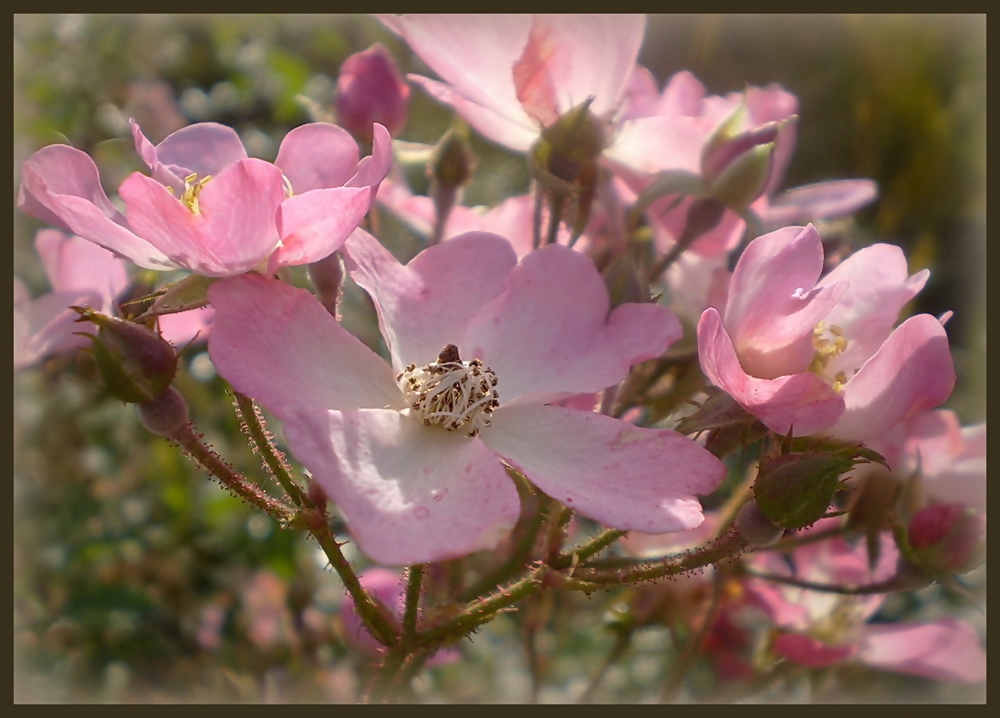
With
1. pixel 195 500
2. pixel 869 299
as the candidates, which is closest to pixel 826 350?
pixel 869 299

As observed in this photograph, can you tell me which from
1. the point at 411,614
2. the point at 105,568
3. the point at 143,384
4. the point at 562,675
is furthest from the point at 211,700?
the point at 143,384

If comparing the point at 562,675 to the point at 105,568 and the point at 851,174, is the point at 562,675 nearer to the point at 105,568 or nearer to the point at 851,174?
the point at 105,568

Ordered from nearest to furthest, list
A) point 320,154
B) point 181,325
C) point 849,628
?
point 320,154, point 181,325, point 849,628

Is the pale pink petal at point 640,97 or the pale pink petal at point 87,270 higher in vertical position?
the pale pink petal at point 640,97

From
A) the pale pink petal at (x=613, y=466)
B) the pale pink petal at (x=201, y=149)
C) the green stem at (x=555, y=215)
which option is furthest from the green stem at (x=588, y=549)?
the pale pink petal at (x=201, y=149)

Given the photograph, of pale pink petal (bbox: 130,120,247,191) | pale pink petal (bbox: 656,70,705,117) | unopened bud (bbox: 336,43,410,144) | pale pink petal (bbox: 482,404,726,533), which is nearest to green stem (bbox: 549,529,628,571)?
pale pink petal (bbox: 482,404,726,533)

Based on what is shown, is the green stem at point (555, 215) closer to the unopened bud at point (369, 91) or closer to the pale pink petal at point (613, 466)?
the pale pink petal at point (613, 466)

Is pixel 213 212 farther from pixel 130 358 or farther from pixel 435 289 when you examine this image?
pixel 435 289
